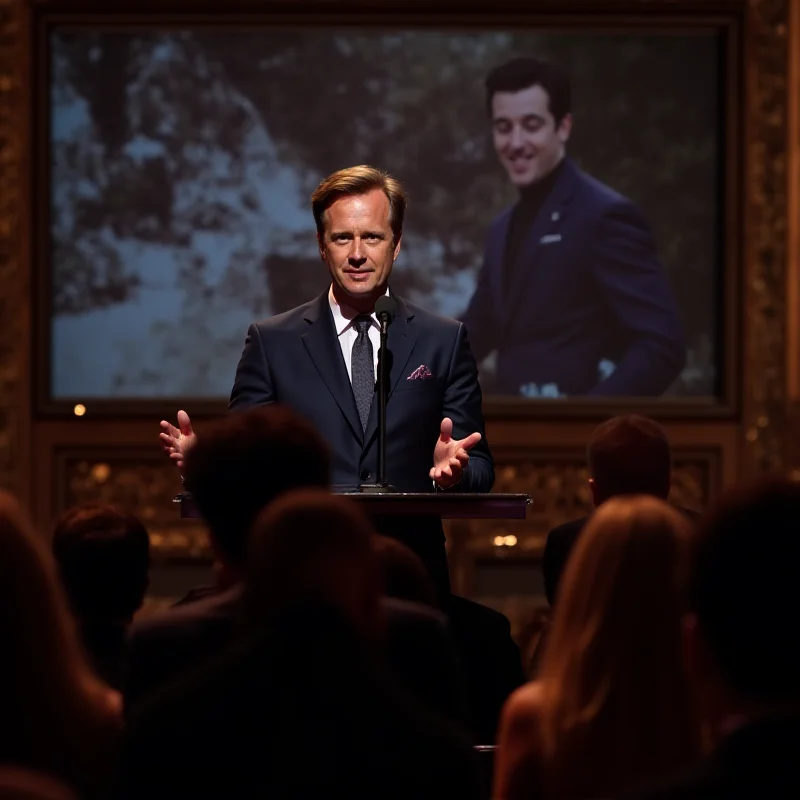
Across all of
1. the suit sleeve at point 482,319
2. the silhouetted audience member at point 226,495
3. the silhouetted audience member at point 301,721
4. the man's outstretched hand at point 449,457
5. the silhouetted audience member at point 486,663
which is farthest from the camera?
the suit sleeve at point 482,319

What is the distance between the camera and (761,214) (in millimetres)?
6398

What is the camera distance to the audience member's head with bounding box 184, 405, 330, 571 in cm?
193

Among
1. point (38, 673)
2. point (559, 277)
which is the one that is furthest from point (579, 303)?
point (38, 673)

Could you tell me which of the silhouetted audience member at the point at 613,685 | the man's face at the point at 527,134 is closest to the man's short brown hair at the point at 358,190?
the silhouetted audience member at the point at 613,685

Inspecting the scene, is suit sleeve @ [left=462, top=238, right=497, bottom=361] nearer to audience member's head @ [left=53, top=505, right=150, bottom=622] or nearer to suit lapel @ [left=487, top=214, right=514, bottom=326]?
suit lapel @ [left=487, top=214, right=514, bottom=326]

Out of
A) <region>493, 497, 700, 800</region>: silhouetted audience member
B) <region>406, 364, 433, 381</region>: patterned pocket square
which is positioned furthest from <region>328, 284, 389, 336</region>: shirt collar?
<region>493, 497, 700, 800</region>: silhouetted audience member

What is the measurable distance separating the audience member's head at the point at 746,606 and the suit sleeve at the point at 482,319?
4.87 meters

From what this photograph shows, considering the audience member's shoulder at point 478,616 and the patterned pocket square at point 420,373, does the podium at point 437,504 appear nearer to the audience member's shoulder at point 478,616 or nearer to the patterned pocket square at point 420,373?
the audience member's shoulder at point 478,616

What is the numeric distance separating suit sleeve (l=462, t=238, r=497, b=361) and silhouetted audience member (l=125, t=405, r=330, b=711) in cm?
431

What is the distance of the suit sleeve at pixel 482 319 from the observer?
6.25m

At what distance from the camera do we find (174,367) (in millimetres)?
6320

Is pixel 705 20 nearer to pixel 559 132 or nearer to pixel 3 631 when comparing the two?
pixel 559 132

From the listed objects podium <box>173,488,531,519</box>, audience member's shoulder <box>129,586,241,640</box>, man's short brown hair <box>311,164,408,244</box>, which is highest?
man's short brown hair <box>311,164,408,244</box>

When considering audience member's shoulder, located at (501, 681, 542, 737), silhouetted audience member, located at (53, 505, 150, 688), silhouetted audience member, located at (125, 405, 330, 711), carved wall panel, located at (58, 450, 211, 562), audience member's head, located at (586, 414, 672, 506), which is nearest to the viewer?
audience member's shoulder, located at (501, 681, 542, 737)
